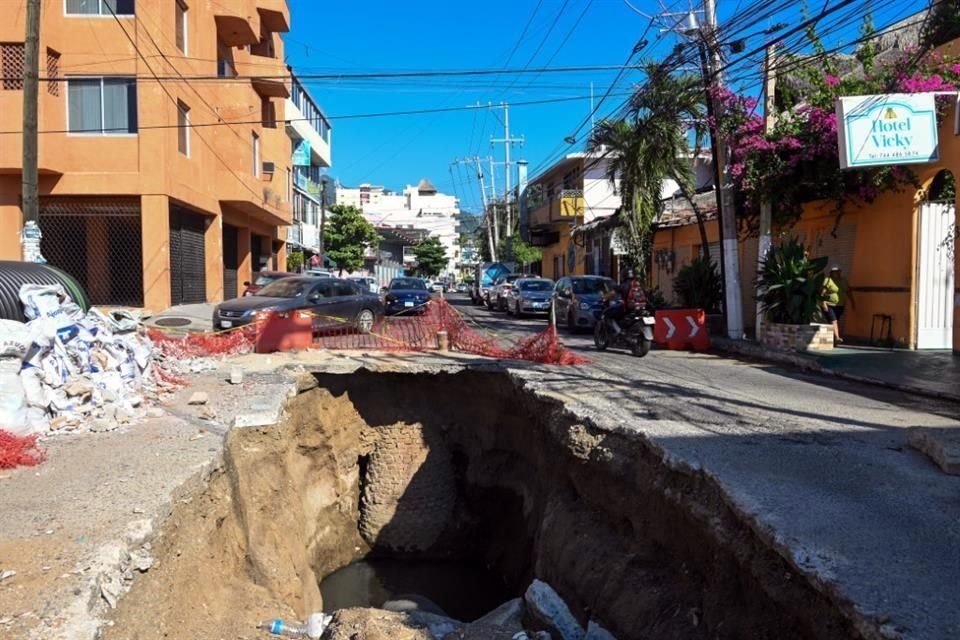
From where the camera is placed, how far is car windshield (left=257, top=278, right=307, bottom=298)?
Answer: 15.2 meters

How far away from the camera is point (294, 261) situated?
40438 millimetres

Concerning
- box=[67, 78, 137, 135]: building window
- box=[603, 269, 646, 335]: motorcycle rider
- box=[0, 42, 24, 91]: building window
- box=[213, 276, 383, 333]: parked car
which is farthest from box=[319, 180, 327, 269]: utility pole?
box=[603, 269, 646, 335]: motorcycle rider

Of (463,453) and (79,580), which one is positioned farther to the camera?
(463,453)

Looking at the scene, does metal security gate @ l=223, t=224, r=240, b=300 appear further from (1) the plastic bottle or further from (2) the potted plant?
(1) the plastic bottle

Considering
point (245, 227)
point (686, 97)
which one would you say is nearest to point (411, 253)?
point (245, 227)

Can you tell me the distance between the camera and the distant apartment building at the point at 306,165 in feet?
132

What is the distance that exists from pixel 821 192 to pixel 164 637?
13943 mm

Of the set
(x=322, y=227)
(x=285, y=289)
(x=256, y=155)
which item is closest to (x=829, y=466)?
(x=285, y=289)

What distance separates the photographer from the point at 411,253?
89.8 metres

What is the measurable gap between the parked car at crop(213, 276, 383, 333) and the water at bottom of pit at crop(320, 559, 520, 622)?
15.6ft

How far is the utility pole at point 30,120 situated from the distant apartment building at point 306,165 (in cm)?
2264

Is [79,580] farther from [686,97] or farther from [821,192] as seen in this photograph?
[686,97]

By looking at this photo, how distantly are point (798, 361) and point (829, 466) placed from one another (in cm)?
731

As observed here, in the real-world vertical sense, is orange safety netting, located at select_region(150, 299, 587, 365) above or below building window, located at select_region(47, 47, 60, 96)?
below
